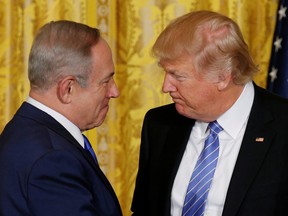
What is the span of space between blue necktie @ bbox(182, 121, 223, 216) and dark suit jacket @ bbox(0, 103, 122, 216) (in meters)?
0.48

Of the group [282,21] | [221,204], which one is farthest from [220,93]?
[282,21]

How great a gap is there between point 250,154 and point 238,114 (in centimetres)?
17

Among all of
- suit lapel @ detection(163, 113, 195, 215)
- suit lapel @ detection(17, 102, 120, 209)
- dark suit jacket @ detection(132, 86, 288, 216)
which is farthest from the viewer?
suit lapel @ detection(163, 113, 195, 215)

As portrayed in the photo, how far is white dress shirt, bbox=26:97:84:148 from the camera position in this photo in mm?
1857

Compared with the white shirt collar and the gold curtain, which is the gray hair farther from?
the gold curtain

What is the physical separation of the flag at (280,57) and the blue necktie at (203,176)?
1.36 m

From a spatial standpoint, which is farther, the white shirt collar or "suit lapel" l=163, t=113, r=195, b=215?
"suit lapel" l=163, t=113, r=195, b=215

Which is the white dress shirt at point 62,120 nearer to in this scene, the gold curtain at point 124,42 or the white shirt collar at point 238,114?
the white shirt collar at point 238,114

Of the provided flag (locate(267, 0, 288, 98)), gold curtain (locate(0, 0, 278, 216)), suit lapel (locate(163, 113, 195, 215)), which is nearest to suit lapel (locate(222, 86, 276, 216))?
suit lapel (locate(163, 113, 195, 215))

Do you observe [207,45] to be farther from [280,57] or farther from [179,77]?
[280,57]

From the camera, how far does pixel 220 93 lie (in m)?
2.21

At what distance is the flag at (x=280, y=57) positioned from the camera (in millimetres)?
3490

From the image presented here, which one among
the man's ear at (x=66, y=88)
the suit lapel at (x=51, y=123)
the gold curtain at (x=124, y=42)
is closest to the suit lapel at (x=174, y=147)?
the suit lapel at (x=51, y=123)

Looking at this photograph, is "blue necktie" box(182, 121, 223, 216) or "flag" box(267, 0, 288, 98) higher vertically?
"flag" box(267, 0, 288, 98)
